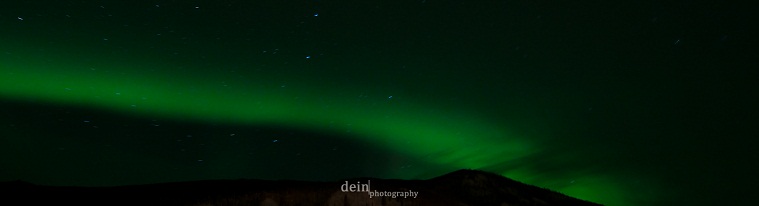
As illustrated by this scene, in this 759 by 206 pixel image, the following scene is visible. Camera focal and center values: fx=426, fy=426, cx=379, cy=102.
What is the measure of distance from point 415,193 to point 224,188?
5140 millimetres

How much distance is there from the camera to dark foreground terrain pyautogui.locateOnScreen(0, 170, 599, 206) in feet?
34.0

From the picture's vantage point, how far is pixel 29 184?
12578mm

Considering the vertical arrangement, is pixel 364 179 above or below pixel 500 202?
above

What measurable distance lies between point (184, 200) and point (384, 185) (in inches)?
194

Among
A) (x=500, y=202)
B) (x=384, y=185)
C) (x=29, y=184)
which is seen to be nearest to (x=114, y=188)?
(x=29, y=184)

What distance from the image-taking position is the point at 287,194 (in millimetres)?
10477

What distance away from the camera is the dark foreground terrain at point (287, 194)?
1038 cm

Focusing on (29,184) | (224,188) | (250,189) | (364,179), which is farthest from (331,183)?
(29,184)

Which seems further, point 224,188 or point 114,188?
point 114,188

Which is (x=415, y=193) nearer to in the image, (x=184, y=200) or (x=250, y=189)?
(x=250, y=189)

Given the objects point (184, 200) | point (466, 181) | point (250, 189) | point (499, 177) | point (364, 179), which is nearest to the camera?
point (184, 200)

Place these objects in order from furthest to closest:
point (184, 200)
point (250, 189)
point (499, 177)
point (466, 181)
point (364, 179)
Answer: point (499, 177) → point (466, 181) → point (364, 179) → point (250, 189) → point (184, 200)

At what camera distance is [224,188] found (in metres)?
Answer: 11.5

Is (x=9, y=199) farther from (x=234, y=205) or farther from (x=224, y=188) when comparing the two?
(x=234, y=205)
